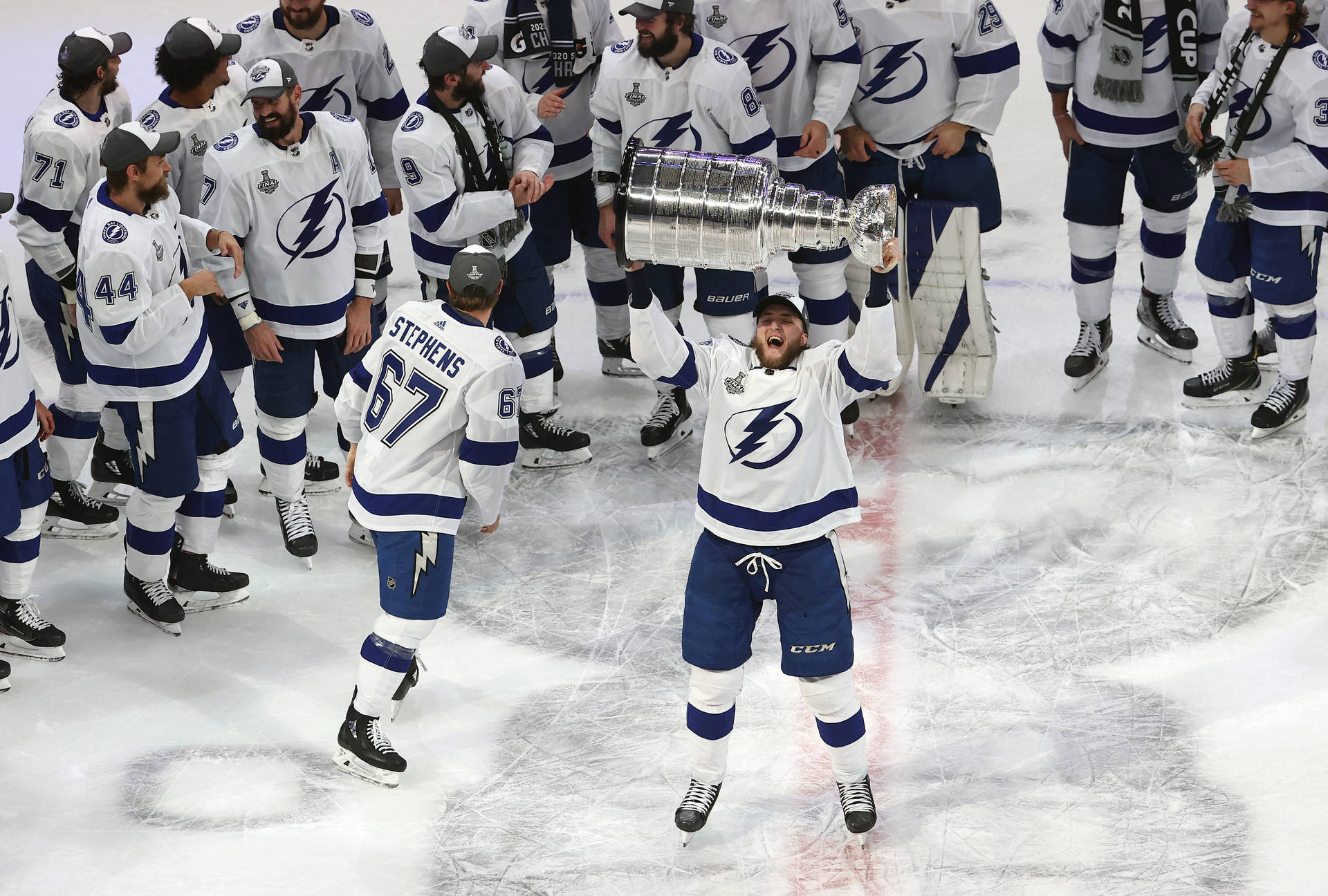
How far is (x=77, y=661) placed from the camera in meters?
4.23

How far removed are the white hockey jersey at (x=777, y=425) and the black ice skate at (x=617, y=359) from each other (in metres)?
2.50

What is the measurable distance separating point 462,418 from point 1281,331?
2946 mm

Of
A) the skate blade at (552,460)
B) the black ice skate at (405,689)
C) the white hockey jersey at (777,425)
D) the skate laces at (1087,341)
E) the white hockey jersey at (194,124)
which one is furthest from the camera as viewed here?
the skate laces at (1087,341)

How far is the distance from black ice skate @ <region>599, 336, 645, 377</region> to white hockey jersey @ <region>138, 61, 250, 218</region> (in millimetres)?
1715

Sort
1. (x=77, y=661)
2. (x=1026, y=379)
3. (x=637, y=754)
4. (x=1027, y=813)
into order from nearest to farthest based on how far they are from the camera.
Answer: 1. (x=1027, y=813)
2. (x=637, y=754)
3. (x=77, y=661)
4. (x=1026, y=379)

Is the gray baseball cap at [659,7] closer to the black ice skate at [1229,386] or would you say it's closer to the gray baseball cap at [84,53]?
the gray baseball cap at [84,53]

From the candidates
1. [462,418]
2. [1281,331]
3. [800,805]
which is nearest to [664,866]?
[800,805]

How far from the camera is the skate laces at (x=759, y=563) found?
10.7ft

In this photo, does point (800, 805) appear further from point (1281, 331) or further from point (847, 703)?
point (1281, 331)

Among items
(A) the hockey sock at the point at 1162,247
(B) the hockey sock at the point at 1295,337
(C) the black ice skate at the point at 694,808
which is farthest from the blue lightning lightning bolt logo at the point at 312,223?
(B) the hockey sock at the point at 1295,337

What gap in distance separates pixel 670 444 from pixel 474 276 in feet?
5.98

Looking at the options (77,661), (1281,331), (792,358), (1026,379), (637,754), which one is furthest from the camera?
(1026,379)

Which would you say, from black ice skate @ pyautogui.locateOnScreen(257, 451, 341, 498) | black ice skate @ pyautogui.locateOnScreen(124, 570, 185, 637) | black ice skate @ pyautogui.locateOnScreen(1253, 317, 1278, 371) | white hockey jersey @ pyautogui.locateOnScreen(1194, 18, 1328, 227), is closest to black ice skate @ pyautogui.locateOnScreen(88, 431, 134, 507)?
black ice skate @ pyautogui.locateOnScreen(257, 451, 341, 498)

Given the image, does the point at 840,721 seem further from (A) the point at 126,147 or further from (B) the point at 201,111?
(B) the point at 201,111
